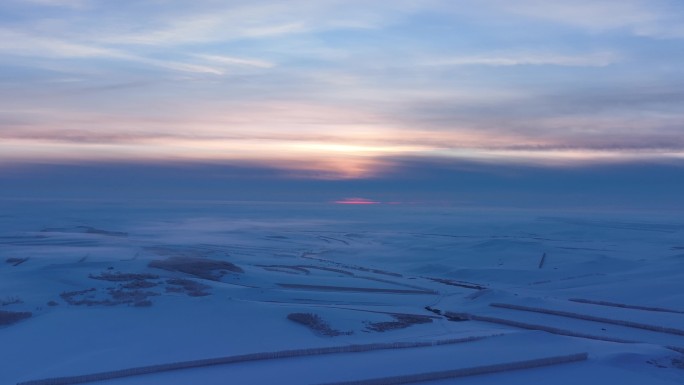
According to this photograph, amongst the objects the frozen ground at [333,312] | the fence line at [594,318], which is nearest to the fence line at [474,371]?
the frozen ground at [333,312]

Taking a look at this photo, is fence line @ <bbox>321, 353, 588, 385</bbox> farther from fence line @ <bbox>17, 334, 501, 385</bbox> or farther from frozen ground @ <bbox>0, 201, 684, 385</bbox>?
fence line @ <bbox>17, 334, 501, 385</bbox>

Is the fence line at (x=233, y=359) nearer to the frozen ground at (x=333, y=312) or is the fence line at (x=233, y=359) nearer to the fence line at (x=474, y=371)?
the frozen ground at (x=333, y=312)

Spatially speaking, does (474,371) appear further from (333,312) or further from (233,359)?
(333,312)

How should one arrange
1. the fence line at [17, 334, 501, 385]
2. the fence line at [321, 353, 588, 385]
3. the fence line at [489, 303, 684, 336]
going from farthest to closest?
the fence line at [489, 303, 684, 336] → the fence line at [17, 334, 501, 385] → the fence line at [321, 353, 588, 385]

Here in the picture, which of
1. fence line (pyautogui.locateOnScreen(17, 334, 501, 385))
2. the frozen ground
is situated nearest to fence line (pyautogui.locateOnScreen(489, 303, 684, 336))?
the frozen ground

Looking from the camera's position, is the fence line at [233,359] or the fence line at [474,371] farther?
the fence line at [233,359]

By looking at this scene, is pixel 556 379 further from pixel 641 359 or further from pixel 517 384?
pixel 641 359

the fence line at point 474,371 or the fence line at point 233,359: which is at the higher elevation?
the fence line at point 474,371

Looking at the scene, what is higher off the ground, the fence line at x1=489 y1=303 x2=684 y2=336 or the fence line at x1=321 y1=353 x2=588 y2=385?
the fence line at x1=321 y1=353 x2=588 y2=385

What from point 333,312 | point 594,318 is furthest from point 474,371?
point 594,318

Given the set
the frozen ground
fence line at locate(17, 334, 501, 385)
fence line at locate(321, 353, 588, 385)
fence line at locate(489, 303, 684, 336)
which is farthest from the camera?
fence line at locate(489, 303, 684, 336)
